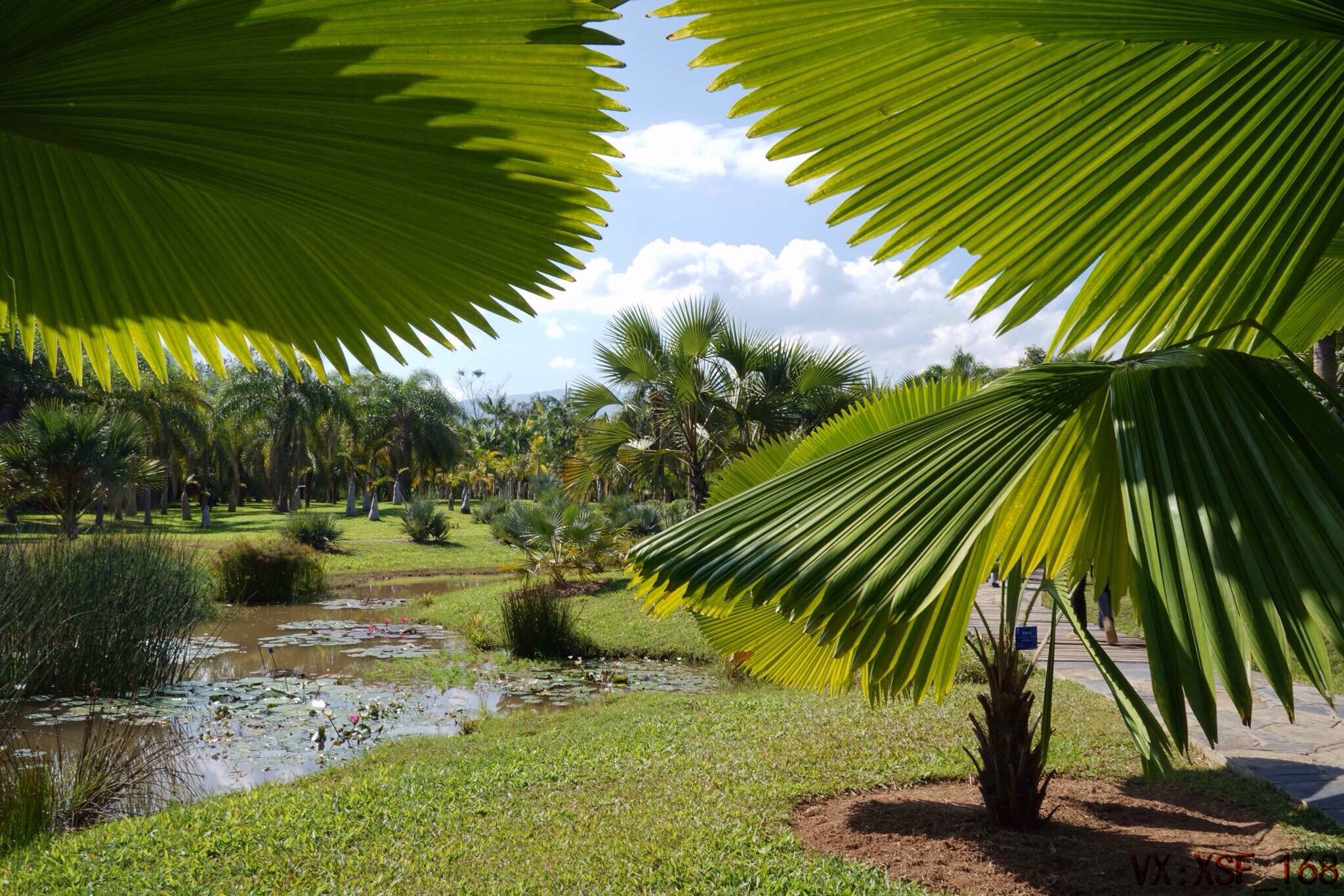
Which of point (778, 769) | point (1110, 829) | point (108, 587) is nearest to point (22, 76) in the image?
point (1110, 829)

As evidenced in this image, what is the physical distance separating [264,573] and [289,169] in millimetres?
19180

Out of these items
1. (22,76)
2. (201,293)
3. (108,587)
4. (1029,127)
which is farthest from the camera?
(108,587)

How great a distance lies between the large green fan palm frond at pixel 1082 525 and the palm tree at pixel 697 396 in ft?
38.6

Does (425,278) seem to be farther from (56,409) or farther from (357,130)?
(56,409)

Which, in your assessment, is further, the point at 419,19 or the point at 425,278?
the point at 425,278

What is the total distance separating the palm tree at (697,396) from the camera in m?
13.4

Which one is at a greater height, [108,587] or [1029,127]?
[1029,127]

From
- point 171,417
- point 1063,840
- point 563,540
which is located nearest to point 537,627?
point 563,540

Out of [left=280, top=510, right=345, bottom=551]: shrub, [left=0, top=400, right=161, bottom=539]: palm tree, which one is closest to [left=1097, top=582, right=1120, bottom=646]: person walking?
[left=0, top=400, right=161, bottom=539]: palm tree

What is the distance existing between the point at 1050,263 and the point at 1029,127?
0.18 m

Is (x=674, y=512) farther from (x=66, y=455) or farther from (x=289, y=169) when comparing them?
(x=289, y=169)

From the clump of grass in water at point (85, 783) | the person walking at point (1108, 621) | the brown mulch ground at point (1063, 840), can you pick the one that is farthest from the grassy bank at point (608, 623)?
the brown mulch ground at point (1063, 840)

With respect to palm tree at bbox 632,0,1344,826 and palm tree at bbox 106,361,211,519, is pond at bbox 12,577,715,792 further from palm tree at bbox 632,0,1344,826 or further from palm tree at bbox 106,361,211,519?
palm tree at bbox 106,361,211,519

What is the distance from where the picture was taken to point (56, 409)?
2077cm
